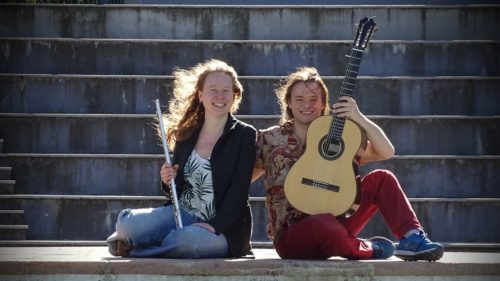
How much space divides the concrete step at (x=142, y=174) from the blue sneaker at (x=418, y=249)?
3.98m

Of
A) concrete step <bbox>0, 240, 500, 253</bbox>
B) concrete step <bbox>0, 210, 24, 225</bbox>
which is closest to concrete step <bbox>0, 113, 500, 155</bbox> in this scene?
concrete step <bbox>0, 210, 24, 225</bbox>

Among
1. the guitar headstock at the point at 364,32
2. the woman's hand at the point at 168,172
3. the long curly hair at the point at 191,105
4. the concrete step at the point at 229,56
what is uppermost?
the concrete step at the point at 229,56

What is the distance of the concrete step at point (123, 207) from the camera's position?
9.63 m

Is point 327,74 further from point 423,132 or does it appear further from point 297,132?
point 297,132

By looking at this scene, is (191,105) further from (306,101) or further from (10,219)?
(10,219)

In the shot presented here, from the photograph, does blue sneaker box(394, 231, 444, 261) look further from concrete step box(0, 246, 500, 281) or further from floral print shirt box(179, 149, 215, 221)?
floral print shirt box(179, 149, 215, 221)

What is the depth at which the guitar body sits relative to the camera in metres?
6.30

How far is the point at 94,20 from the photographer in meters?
11.9

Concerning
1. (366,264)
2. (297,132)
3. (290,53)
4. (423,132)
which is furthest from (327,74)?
(366,264)

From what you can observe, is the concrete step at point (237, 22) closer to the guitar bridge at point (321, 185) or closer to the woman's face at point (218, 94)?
the woman's face at point (218, 94)

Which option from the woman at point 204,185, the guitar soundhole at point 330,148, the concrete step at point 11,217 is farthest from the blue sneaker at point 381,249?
the concrete step at point 11,217

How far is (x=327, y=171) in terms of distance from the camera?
6344 millimetres

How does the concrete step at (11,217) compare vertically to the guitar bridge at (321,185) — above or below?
below

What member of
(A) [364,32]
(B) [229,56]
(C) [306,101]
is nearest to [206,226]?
(C) [306,101]
